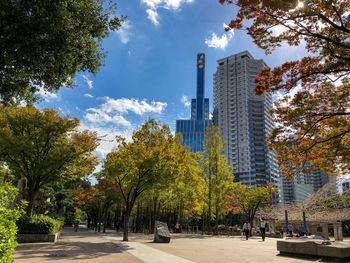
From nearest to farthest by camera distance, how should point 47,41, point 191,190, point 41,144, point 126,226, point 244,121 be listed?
point 47,41 → point 41,144 → point 126,226 → point 191,190 → point 244,121

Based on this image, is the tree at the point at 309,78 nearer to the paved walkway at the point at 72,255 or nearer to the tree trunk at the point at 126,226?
the paved walkway at the point at 72,255

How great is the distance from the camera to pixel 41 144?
2050cm

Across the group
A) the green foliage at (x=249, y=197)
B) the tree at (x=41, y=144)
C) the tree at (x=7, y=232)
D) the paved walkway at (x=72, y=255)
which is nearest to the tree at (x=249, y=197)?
the green foliage at (x=249, y=197)

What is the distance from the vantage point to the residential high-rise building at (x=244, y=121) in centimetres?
14462

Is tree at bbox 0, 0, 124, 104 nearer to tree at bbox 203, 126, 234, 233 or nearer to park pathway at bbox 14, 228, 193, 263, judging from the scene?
park pathway at bbox 14, 228, 193, 263

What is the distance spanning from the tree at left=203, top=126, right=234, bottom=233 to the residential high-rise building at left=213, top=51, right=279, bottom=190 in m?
105

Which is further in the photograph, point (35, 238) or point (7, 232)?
point (35, 238)

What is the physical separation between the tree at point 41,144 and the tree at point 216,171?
18049 millimetres

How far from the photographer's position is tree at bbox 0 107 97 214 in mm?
19375

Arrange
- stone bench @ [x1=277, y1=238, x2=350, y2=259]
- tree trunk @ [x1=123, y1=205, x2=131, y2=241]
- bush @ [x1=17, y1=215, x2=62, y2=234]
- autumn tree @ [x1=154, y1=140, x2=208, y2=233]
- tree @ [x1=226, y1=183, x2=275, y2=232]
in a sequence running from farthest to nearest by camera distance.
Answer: tree @ [x1=226, y1=183, x2=275, y2=232]
autumn tree @ [x1=154, y1=140, x2=208, y2=233]
tree trunk @ [x1=123, y1=205, x2=131, y2=241]
bush @ [x1=17, y1=215, x2=62, y2=234]
stone bench @ [x1=277, y1=238, x2=350, y2=259]

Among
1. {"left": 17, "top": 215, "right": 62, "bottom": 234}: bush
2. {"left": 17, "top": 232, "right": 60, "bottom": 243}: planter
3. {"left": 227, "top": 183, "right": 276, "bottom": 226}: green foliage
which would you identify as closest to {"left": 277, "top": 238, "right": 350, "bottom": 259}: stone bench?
{"left": 17, "top": 232, "right": 60, "bottom": 243}: planter

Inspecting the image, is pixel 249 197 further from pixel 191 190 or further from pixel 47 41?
pixel 47 41

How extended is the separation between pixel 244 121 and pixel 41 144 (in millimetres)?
137222

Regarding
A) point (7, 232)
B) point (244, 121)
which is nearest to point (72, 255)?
point (7, 232)
